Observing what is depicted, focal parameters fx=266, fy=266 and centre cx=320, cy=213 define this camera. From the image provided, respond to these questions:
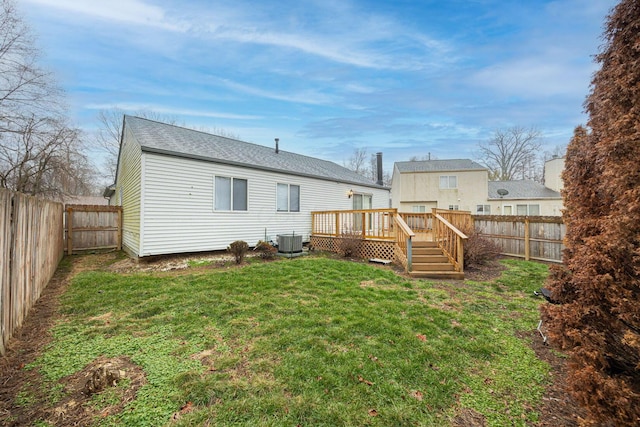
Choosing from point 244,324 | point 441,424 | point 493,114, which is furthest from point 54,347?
point 493,114

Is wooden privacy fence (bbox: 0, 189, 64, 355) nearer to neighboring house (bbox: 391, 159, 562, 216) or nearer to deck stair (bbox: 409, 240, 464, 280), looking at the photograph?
deck stair (bbox: 409, 240, 464, 280)

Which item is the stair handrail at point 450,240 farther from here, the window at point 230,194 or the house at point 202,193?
the window at point 230,194

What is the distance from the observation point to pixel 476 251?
768cm

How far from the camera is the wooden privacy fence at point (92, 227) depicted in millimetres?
10266

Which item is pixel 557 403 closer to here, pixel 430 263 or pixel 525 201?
pixel 430 263

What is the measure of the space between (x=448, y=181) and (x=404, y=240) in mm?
18693

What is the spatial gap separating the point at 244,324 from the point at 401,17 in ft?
31.6

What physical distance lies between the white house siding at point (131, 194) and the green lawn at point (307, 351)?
129 inches

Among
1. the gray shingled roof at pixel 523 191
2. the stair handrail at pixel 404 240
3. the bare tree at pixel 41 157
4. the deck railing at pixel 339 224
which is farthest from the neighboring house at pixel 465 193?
the bare tree at pixel 41 157

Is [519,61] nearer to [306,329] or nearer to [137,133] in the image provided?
[306,329]

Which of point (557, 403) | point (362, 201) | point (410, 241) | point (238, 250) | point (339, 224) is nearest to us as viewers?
point (557, 403)

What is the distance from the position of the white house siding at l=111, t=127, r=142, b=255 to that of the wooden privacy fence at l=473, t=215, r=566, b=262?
458 inches

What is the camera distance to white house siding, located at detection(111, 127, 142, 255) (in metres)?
8.37

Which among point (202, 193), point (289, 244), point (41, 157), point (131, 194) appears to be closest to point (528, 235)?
point (289, 244)
